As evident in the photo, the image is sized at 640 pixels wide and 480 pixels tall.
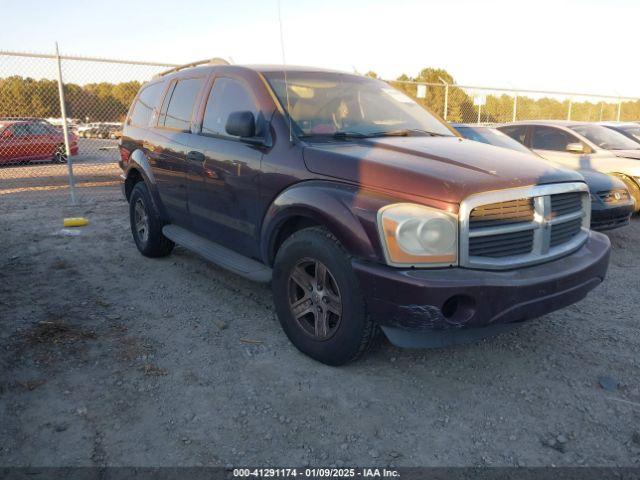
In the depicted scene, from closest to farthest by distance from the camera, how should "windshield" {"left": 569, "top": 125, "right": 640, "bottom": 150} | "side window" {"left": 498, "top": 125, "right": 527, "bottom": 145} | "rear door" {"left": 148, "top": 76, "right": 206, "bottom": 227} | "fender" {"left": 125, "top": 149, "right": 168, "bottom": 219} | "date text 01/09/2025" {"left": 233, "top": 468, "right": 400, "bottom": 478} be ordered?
1. "date text 01/09/2025" {"left": 233, "top": 468, "right": 400, "bottom": 478}
2. "rear door" {"left": 148, "top": 76, "right": 206, "bottom": 227}
3. "fender" {"left": 125, "top": 149, "right": 168, "bottom": 219}
4. "windshield" {"left": 569, "top": 125, "right": 640, "bottom": 150}
5. "side window" {"left": 498, "top": 125, "right": 527, "bottom": 145}

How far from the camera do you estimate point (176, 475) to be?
225cm

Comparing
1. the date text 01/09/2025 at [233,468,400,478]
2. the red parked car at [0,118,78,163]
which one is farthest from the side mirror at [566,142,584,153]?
the red parked car at [0,118,78,163]

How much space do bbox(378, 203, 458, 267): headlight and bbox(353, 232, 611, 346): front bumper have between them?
0.06 m

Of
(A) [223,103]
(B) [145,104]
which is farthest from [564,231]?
(B) [145,104]

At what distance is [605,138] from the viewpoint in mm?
8211

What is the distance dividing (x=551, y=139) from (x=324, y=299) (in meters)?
6.69

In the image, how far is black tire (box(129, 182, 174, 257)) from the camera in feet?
17.0

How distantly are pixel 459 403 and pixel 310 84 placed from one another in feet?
8.22

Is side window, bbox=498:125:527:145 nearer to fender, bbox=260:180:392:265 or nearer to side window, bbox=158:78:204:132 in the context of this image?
side window, bbox=158:78:204:132

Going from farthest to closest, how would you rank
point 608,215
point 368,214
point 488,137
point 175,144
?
point 488,137 < point 608,215 < point 175,144 < point 368,214

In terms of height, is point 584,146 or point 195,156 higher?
point 195,156

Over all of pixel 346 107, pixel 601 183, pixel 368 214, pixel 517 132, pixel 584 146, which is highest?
pixel 346 107

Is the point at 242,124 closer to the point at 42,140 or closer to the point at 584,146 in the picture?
the point at 584,146

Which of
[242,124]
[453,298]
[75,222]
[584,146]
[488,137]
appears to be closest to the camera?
[453,298]
